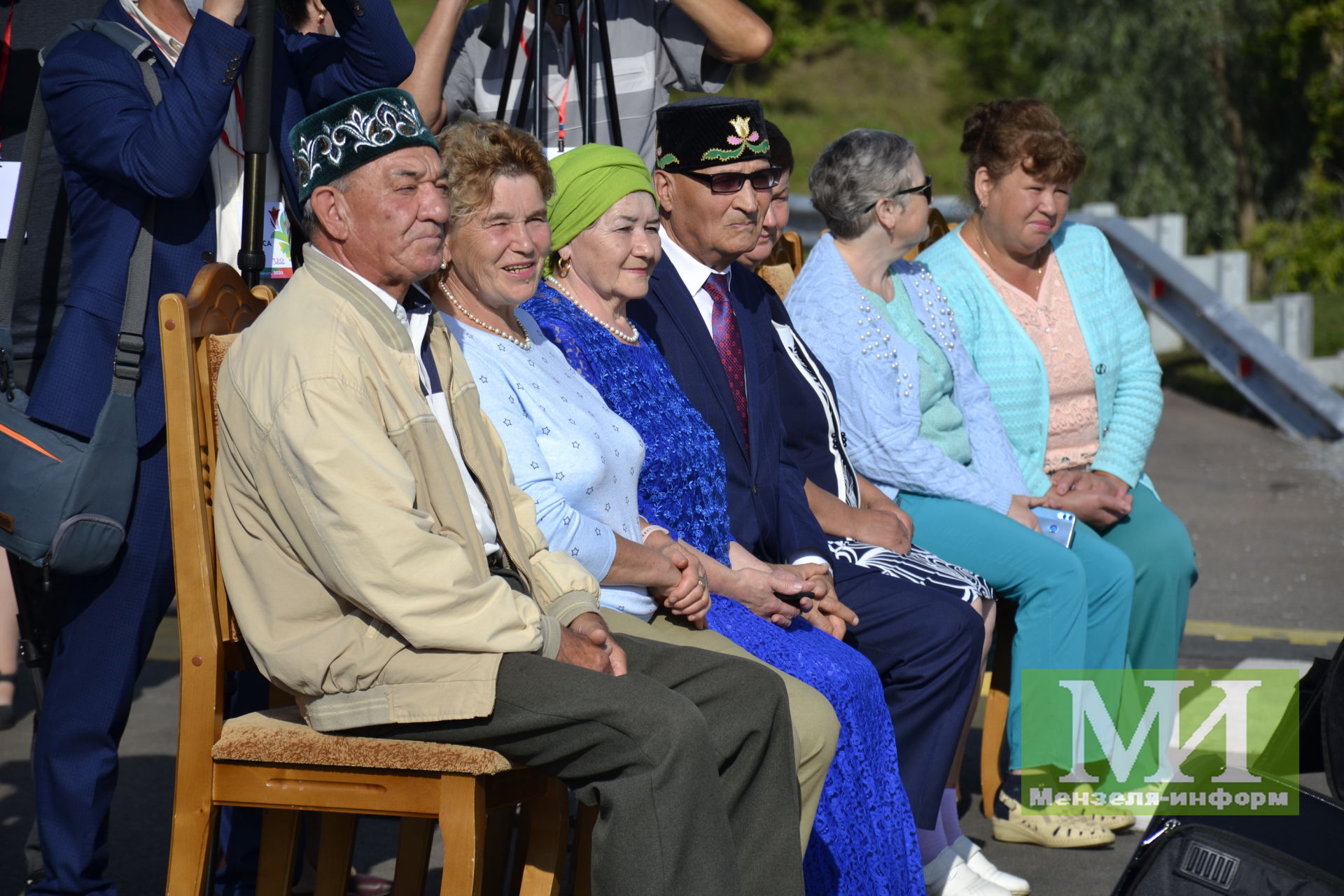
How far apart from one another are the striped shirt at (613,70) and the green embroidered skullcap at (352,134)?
146 cm

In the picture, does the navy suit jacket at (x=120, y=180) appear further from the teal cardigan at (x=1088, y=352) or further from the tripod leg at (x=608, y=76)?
the teal cardigan at (x=1088, y=352)

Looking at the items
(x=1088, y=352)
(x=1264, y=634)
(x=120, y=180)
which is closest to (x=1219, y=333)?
(x=1264, y=634)

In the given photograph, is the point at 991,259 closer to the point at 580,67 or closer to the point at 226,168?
the point at 580,67

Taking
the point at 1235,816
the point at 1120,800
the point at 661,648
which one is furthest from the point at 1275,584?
the point at 661,648

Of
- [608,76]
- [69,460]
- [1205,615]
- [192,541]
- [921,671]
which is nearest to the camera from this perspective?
[192,541]

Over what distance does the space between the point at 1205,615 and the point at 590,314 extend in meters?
3.23

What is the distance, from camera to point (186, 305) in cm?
264

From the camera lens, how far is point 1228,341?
8875mm

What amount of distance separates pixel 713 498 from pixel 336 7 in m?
1.30

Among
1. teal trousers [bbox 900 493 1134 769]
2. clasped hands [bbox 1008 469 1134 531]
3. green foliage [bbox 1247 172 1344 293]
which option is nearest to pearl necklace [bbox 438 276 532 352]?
teal trousers [bbox 900 493 1134 769]

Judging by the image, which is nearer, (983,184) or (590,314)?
(590,314)

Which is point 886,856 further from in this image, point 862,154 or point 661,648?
point 862,154

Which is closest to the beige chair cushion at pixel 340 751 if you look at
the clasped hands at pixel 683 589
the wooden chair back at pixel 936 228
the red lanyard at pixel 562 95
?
the clasped hands at pixel 683 589

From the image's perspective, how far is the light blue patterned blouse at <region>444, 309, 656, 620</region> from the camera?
290 centimetres
